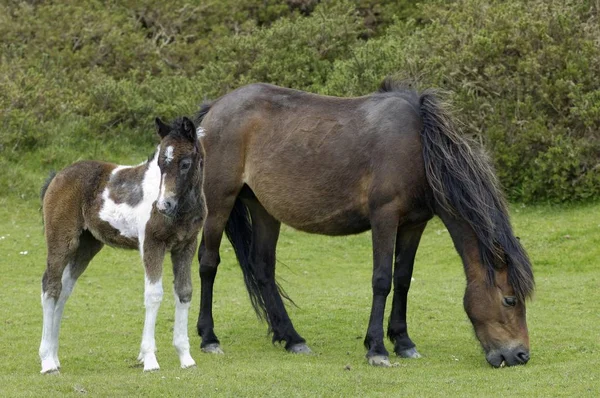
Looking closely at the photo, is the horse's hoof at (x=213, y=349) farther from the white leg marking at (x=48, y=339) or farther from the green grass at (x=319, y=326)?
the white leg marking at (x=48, y=339)

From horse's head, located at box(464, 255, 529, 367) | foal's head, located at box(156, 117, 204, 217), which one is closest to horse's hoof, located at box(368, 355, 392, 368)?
horse's head, located at box(464, 255, 529, 367)

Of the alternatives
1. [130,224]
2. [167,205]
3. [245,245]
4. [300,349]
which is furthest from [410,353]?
[167,205]

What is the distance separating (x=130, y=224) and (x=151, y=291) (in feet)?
1.99

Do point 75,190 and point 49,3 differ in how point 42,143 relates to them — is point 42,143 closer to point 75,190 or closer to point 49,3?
point 49,3

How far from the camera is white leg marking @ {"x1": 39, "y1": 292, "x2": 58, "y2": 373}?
827 cm

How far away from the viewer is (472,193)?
877cm

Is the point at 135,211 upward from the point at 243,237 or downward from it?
upward

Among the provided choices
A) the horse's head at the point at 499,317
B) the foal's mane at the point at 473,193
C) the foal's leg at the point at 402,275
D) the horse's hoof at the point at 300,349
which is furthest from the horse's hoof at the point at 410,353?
the foal's mane at the point at 473,193

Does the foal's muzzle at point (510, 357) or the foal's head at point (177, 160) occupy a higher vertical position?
the foal's head at point (177, 160)

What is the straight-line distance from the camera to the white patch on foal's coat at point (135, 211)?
823 centimetres

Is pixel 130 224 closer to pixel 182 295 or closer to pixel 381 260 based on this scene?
pixel 182 295

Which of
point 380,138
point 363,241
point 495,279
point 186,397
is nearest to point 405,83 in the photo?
point 380,138

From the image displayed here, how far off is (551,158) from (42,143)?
9553mm

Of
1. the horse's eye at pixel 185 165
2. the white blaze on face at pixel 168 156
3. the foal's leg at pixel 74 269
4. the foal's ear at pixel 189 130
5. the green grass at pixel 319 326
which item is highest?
the foal's ear at pixel 189 130
